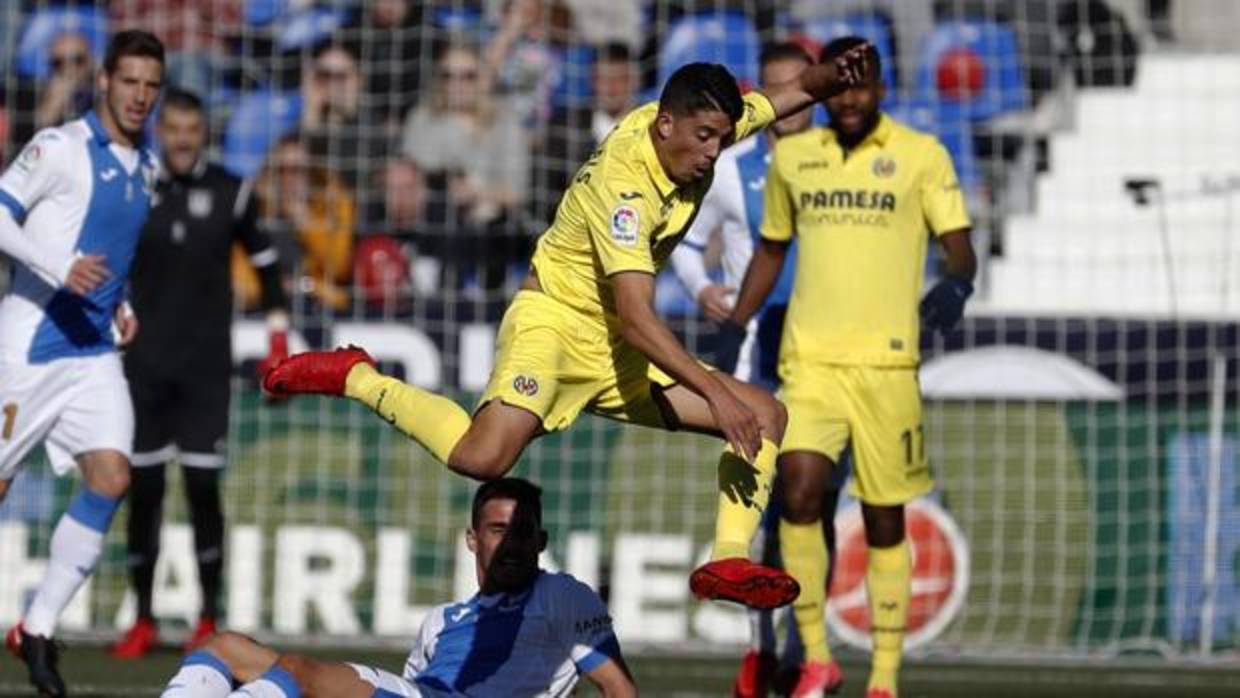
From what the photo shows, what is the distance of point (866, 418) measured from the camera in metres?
9.45

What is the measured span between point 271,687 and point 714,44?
8698 millimetres

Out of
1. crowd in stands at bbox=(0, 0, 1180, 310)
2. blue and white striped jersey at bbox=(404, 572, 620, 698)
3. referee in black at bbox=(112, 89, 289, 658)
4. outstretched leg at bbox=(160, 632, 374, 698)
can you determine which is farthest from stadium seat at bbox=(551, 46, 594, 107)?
outstretched leg at bbox=(160, 632, 374, 698)

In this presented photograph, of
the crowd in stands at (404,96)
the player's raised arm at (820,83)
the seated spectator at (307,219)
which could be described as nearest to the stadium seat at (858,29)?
the crowd in stands at (404,96)

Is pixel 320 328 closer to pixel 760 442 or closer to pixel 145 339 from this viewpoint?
pixel 145 339

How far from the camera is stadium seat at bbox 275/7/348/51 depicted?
15.5 m

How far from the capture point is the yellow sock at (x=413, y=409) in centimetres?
790

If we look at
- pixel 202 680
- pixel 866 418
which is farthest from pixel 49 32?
pixel 202 680

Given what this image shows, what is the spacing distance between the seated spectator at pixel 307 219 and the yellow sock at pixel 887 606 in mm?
5363

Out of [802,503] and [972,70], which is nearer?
[802,503]

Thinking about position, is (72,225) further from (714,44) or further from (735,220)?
(714,44)

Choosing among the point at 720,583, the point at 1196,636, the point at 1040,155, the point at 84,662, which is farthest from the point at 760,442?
the point at 1040,155

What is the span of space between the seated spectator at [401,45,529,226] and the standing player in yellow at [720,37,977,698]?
557cm

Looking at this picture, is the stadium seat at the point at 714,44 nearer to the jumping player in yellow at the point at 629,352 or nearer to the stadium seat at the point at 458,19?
the stadium seat at the point at 458,19

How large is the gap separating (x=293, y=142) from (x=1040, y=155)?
4.33 m
